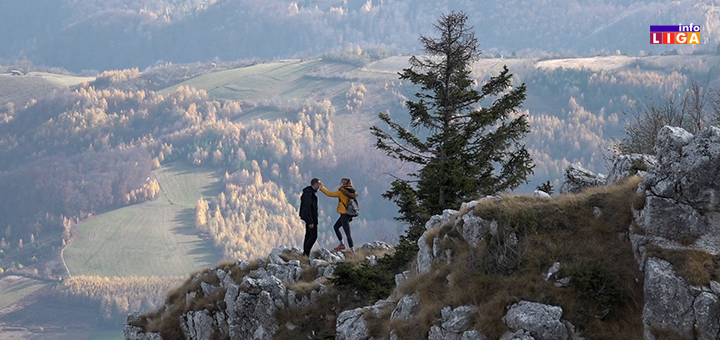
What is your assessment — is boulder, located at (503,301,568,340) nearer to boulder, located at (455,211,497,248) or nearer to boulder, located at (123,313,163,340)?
boulder, located at (455,211,497,248)

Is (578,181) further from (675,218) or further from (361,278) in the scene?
(361,278)

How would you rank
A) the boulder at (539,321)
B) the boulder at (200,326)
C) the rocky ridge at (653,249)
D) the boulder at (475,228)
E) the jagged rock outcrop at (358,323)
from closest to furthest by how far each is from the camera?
the rocky ridge at (653,249), the boulder at (539,321), the boulder at (475,228), the jagged rock outcrop at (358,323), the boulder at (200,326)

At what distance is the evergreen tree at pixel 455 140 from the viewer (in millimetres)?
28594

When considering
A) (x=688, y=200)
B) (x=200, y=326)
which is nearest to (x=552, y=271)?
(x=688, y=200)

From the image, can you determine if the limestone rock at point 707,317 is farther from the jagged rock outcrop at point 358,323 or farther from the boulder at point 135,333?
the boulder at point 135,333

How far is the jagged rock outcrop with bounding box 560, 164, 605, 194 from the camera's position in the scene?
25281 millimetres

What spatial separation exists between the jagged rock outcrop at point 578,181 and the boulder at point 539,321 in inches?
317

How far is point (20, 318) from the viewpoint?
19400cm

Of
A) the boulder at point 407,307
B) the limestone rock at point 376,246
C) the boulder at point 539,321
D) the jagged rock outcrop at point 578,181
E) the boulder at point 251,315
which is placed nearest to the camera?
the boulder at point 539,321

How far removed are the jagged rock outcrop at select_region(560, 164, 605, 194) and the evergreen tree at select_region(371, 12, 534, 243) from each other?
146 inches

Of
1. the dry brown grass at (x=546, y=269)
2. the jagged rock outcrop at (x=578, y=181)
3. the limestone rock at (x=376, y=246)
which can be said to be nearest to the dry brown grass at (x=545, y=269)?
the dry brown grass at (x=546, y=269)

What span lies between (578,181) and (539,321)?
907cm

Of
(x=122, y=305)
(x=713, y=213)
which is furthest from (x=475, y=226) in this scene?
(x=122, y=305)

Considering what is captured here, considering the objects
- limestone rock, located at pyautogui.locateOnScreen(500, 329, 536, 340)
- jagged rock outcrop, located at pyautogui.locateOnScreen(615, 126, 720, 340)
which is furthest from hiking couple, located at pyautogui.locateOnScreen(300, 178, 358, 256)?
jagged rock outcrop, located at pyautogui.locateOnScreen(615, 126, 720, 340)
